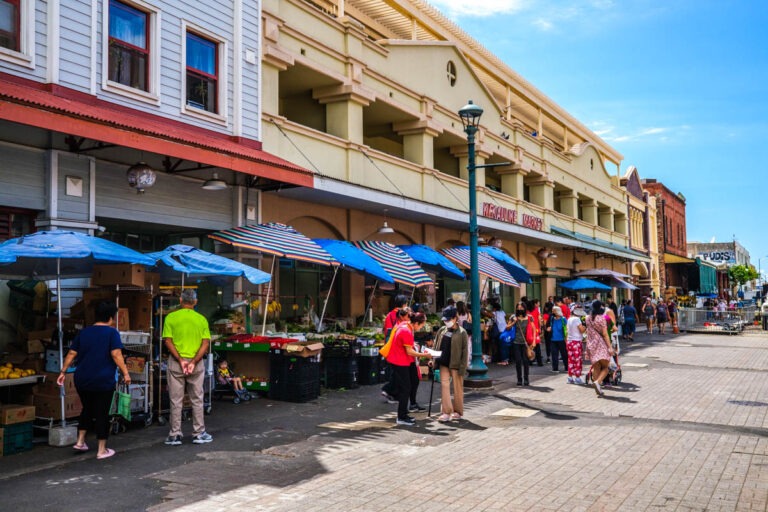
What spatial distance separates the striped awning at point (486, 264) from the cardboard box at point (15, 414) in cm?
1275

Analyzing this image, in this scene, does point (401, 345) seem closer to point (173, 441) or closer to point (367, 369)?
point (173, 441)

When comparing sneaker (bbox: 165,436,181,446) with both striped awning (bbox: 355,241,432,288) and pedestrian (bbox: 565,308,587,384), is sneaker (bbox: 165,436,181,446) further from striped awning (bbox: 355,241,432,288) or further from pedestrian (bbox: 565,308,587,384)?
pedestrian (bbox: 565,308,587,384)

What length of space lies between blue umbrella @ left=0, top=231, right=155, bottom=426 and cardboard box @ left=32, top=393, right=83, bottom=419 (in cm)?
14

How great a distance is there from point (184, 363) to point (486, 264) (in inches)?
493

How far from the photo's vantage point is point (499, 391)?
43.9 feet

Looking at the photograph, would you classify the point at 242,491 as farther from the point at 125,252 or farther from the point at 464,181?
the point at 464,181

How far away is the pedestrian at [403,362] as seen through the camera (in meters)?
9.85

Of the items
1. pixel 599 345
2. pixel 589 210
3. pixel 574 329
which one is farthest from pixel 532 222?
pixel 599 345

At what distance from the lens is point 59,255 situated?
328 inches

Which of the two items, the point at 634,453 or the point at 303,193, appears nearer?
the point at 634,453

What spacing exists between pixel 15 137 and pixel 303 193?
6.75 meters

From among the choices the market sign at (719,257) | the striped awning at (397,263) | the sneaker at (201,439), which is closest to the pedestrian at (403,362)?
the sneaker at (201,439)

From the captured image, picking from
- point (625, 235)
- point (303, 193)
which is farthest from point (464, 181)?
point (625, 235)

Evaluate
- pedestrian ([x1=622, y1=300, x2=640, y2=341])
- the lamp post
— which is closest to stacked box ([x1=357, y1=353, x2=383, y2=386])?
the lamp post
